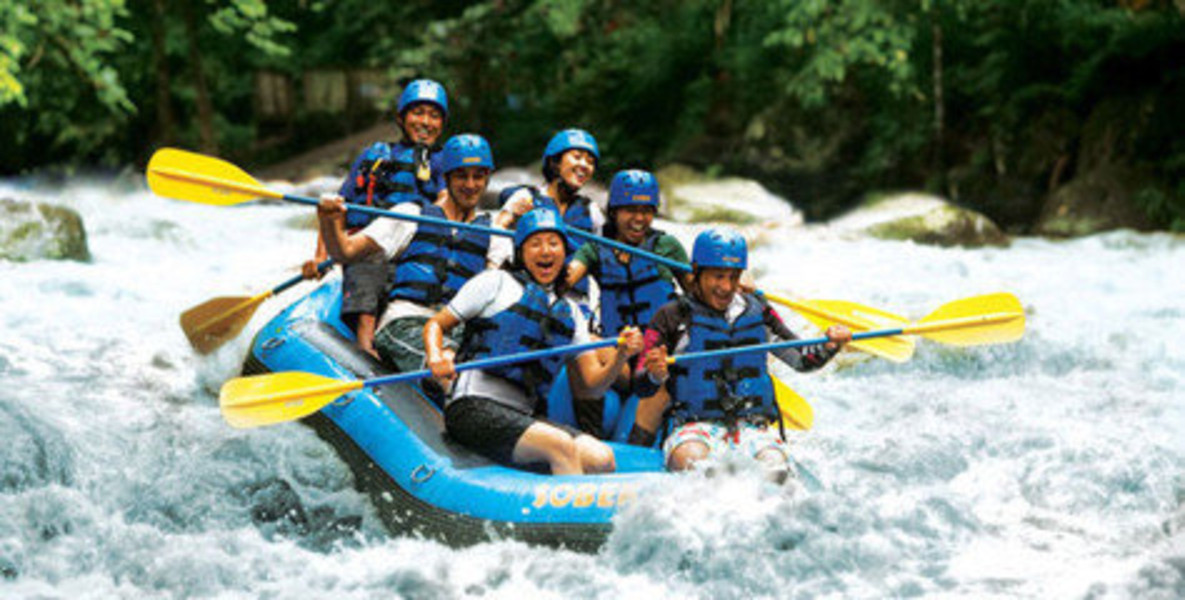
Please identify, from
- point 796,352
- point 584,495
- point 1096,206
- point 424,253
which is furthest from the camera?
point 1096,206

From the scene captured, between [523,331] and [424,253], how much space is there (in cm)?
83

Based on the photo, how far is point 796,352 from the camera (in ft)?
13.0

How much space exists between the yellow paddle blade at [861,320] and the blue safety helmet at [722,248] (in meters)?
0.78

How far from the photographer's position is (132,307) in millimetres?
7391

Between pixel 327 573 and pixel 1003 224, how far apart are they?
844cm

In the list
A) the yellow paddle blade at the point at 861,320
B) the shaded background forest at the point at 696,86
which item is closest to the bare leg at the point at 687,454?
the yellow paddle blade at the point at 861,320

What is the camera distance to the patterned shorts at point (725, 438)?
369 cm

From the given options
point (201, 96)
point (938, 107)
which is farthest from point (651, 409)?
point (201, 96)

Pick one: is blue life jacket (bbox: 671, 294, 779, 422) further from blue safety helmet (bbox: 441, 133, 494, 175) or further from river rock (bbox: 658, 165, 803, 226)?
river rock (bbox: 658, 165, 803, 226)

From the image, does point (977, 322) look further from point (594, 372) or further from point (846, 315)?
point (594, 372)

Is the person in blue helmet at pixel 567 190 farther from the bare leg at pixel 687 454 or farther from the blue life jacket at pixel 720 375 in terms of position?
the bare leg at pixel 687 454

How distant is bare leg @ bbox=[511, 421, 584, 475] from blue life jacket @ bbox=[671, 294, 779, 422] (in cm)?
37

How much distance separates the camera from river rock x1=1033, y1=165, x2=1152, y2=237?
998cm

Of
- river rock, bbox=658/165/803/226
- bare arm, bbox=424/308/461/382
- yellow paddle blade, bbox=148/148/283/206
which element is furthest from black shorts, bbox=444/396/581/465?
river rock, bbox=658/165/803/226
